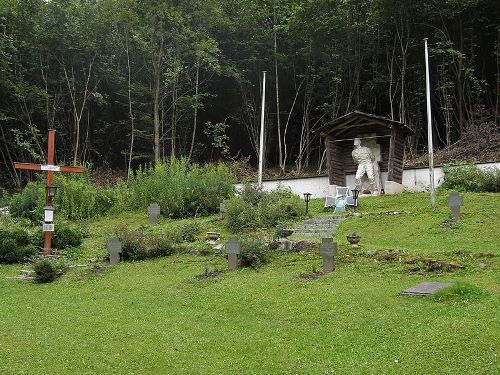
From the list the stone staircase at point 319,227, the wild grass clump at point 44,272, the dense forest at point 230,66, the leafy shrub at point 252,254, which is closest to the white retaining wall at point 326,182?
the stone staircase at point 319,227

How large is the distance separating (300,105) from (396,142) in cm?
1465

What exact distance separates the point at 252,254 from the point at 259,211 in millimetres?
4985

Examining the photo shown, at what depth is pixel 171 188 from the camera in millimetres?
21188

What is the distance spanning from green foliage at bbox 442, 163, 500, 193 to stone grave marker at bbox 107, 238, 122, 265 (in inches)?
494

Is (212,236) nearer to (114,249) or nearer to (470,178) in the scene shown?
(114,249)

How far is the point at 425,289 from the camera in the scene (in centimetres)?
868

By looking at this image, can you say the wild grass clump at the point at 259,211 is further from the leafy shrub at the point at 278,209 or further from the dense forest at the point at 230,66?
the dense forest at the point at 230,66

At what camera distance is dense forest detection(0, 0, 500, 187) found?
29.2 m

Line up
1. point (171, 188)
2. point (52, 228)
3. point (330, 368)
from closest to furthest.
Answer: point (330, 368) < point (52, 228) < point (171, 188)

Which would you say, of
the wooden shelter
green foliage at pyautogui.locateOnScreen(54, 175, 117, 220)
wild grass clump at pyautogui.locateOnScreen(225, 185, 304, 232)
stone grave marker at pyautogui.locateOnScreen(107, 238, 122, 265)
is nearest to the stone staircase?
wild grass clump at pyautogui.locateOnScreen(225, 185, 304, 232)

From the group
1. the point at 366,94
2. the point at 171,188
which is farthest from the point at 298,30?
the point at 171,188

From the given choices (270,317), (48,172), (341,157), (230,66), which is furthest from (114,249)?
(230,66)

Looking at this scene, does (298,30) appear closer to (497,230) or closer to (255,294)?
(497,230)

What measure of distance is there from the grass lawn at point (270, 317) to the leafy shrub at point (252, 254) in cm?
34
